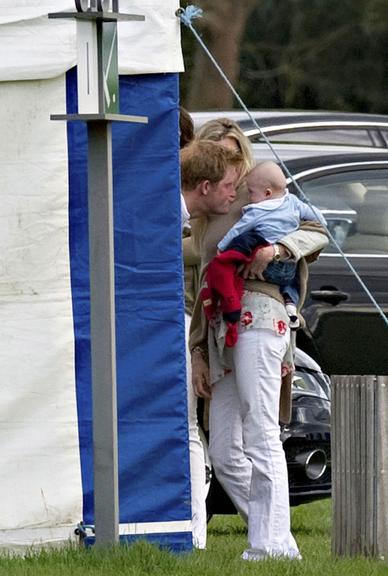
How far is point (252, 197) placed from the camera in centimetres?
692

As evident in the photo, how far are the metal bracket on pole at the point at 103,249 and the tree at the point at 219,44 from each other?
17745 millimetres

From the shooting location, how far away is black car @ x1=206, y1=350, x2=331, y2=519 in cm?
827

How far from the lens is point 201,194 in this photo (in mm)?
7086

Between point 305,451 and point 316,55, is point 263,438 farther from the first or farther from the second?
point 316,55

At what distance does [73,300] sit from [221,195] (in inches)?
36.0

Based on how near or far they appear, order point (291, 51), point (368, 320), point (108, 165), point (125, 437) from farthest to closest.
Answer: point (291, 51) < point (368, 320) < point (125, 437) < point (108, 165)

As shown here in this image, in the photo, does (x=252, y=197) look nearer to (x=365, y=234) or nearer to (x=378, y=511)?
→ (x=378, y=511)

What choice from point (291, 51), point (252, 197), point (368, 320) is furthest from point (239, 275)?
point (291, 51)

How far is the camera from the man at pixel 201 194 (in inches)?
278

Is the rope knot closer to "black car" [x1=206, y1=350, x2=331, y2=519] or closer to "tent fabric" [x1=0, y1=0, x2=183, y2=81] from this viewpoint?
"tent fabric" [x1=0, y1=0, x2=183, y2=81]

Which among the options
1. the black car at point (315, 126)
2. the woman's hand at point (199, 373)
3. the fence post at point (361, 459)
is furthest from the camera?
the black car at point (315, 126)

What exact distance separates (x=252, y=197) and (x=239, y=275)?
35 cm

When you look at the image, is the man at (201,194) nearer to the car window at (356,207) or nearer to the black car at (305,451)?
the black car at (305,451)

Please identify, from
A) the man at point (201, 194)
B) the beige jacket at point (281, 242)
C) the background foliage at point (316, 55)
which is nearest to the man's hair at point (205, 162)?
the man at point (201, 194)
